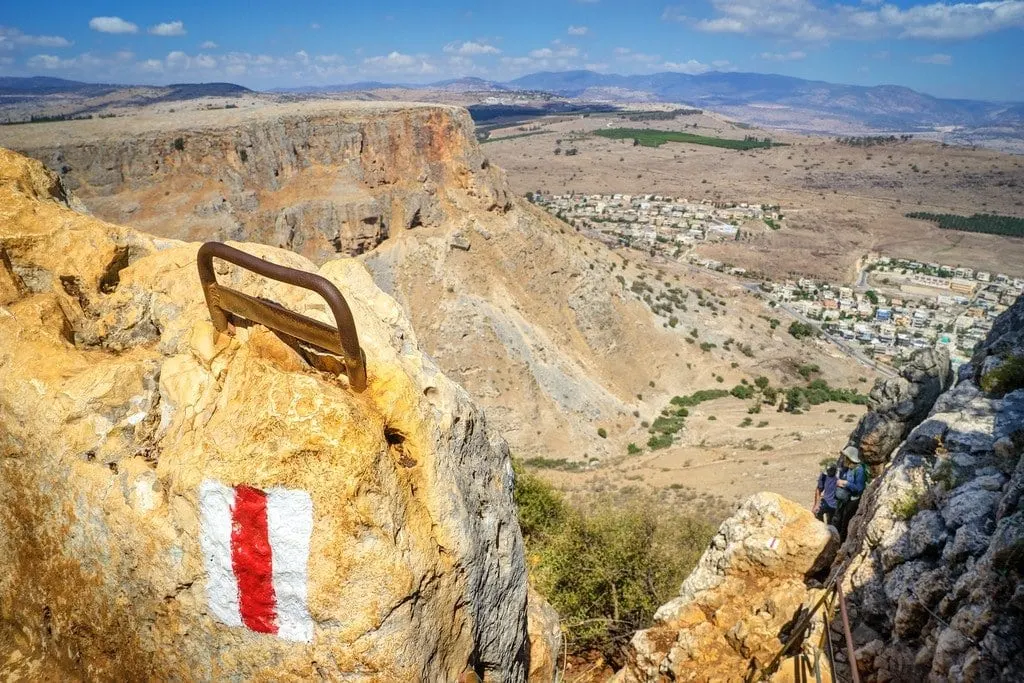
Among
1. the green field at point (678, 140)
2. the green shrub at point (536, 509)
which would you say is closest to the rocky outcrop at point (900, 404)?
the green shrub at point (536, 509)

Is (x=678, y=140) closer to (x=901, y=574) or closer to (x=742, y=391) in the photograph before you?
(x=742, y=391)

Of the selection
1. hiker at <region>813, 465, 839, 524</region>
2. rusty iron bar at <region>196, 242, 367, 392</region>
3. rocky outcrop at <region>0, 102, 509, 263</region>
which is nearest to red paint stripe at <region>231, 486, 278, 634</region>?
rusty iron bar at <region>196, 242, 367, 392</region>

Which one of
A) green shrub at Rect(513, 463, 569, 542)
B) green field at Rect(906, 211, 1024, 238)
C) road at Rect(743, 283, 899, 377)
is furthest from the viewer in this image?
green field at Rect(906, 211, 1024, 238)

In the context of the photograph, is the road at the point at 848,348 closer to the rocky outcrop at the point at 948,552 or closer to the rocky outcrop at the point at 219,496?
the rocky outcrop at the point at 948,552

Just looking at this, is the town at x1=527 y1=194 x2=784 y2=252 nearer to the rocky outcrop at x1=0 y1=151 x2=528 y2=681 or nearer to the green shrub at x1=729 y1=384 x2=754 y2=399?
the green shrub at x1=729 y1=384 x2=754 y2=399

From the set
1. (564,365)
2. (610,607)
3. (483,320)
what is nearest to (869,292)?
(564,365)

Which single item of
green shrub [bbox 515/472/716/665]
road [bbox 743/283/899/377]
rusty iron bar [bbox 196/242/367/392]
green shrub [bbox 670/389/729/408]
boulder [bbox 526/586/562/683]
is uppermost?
rusty iron bar [bbox 196/242/367/392]

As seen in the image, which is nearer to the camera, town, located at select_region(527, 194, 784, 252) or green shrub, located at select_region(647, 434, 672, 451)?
green shrub, located at select_region(647, 434, 672, 451)

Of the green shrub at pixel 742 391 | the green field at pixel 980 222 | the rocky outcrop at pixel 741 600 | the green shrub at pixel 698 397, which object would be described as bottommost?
the green shrub at pixel 698 397
